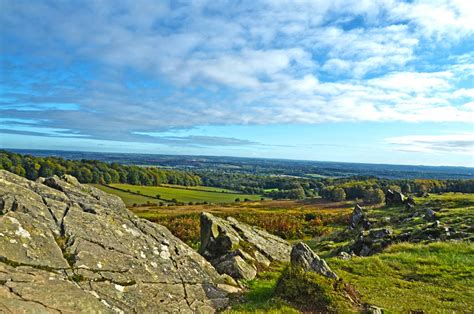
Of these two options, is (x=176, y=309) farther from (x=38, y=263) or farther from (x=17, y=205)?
(x=17, y=205)

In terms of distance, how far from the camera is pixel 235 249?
19703mm

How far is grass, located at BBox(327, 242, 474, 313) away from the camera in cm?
1445

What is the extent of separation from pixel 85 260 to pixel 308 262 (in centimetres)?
1014

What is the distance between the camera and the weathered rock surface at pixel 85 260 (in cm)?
895

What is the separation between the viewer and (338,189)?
157125 mm

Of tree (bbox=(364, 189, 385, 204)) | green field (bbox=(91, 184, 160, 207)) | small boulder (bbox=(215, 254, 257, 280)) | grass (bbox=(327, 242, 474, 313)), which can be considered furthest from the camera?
tree (bbox=(364, 189, 385, 204))

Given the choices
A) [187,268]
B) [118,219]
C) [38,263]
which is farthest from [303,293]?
[38,263]

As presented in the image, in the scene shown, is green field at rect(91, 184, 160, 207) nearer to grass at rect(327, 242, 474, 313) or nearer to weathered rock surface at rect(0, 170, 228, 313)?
grass at rect(327, 242, 474, 313)

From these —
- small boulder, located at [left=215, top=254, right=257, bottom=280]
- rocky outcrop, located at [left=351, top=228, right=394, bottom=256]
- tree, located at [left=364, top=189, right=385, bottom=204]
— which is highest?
small boulder, located at [left=215, top=254, right=257, bottom=280]

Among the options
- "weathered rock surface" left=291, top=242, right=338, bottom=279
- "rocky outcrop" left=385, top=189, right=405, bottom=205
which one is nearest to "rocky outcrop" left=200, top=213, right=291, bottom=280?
"weathered rock surface" left=291, top=242, right=338, bottom=279

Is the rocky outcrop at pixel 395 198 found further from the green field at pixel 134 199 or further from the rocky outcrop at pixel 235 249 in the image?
the green field at pixel 134 199

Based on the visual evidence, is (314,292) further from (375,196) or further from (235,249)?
(375,196)

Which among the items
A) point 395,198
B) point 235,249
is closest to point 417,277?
point 235,249

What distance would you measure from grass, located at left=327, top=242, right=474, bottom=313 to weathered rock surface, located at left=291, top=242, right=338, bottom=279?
71.4 inches
